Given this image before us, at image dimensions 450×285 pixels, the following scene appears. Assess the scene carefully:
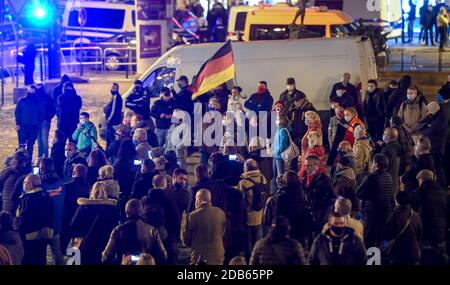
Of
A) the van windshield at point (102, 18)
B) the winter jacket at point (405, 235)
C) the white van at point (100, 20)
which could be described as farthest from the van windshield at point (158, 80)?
the van windshield at point (102, 18)

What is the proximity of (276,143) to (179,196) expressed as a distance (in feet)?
11.6

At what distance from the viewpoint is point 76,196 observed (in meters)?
12.6

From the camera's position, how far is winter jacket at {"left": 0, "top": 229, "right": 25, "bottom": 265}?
11539mm

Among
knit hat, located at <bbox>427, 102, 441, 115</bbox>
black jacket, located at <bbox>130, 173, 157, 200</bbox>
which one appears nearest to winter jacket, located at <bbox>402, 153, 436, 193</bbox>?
knit hat, located at <bbox>427, 102, 441, 115</bbox>

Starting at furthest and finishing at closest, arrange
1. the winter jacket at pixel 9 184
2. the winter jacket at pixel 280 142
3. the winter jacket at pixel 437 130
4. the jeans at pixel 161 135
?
the jeans at pixel 161 135 < the winter jacket at pixel 437 130 < the winter jacket at pixel 280 142 < the winter jacket at pixel 9 184

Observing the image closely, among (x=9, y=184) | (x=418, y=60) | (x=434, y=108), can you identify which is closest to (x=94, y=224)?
(x=9, y=184)

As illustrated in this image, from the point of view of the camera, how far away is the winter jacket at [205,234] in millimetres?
11477

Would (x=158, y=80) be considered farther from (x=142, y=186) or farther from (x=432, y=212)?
(x=432, y=212)

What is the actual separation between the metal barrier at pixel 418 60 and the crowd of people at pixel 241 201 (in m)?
10.2

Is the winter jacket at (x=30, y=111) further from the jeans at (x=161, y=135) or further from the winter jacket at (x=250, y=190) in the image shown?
the winter jacket at (x=250, y=190)

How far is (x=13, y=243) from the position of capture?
1163 cm

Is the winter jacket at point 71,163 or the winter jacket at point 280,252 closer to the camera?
the winter jacket at point 280,252

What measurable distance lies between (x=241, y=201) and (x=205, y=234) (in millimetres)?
993

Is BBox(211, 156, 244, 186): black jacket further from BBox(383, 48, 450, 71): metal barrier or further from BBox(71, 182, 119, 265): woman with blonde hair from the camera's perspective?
BBox(383, 48, 450, 71): metal barrier
